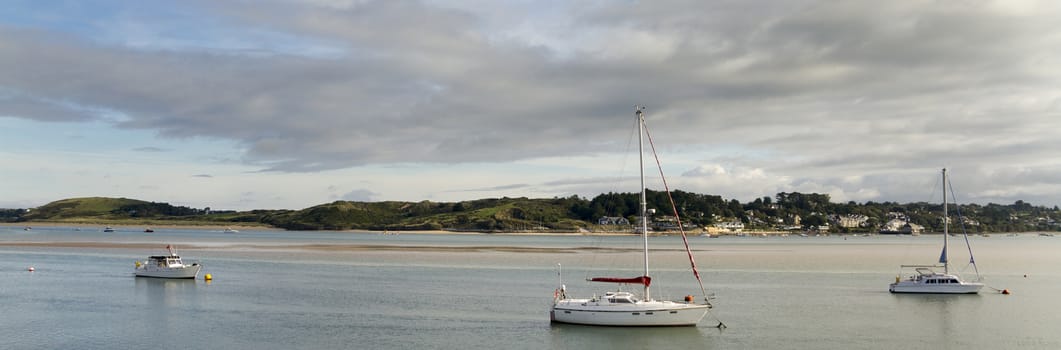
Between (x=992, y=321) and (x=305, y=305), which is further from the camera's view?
(x=305, y=305)

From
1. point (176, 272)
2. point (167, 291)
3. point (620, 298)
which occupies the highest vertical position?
point (620, 298)

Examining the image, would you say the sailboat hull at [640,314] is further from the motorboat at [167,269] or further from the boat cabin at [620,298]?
the motorboat at [167,269]

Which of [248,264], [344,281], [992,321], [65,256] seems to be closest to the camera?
[992,321]

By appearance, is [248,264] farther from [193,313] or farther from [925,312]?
[925,312]

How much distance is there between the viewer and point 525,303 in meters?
57.4

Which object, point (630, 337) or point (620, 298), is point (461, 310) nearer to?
point (620, 298)

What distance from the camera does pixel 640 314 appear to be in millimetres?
44844

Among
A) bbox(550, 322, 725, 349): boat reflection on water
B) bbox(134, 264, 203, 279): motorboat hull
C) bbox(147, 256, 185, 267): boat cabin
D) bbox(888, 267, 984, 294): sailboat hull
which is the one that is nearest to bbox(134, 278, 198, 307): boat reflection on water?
bbox(134, 264, 203, 279): motorboat hull

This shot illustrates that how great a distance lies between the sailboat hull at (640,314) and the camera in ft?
147

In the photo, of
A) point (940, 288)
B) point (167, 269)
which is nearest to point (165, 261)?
point (167, 269)

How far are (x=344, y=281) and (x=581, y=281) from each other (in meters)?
22.9

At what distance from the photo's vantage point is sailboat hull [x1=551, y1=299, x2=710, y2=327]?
4491 cm

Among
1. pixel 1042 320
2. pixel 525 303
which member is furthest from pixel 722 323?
pixel 1042 320

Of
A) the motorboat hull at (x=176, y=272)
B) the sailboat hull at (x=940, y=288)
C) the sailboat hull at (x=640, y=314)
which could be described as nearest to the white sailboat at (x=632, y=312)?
the sailboat hull at (x=640, y=314)
